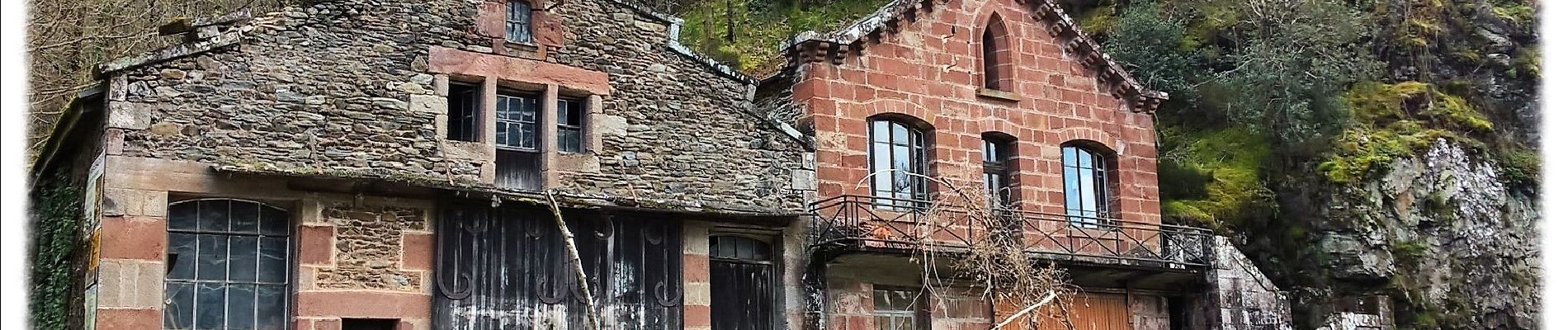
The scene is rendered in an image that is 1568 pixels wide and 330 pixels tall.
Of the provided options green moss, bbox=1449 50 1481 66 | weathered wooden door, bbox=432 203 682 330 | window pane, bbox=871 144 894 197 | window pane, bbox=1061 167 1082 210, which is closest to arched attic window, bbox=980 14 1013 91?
window pane, bbox=1061 167 1082 210

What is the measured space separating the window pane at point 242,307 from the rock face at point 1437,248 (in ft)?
45.9

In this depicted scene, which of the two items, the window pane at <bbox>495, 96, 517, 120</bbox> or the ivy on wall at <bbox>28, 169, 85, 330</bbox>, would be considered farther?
the window pane at <bbox>495, 96, 517, 120</bbox>

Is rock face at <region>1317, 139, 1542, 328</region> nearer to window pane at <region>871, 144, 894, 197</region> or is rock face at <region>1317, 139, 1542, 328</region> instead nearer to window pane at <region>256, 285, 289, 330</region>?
window pane at <region>871, 144, 894, 197</region>

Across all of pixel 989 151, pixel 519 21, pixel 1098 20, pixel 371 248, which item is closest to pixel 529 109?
pixel 519 21

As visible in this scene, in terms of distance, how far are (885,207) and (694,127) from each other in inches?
101

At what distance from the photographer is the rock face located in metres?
20.6

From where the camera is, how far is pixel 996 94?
61.9ft

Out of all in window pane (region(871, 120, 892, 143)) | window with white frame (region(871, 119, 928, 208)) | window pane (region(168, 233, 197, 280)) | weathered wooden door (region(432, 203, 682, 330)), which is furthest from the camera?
window pane (region(871, 120, 892, 143))

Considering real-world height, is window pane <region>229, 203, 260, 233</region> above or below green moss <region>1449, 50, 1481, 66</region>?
below

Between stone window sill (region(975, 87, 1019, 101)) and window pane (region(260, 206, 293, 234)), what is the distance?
27.6 ft

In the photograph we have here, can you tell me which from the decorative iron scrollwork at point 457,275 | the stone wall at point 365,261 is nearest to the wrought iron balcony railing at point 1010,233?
the decorative iron scrollwork at point 457,275

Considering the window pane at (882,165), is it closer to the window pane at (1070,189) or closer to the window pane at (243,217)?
the window pane at (1070,189)

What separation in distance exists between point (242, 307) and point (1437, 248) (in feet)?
50.9

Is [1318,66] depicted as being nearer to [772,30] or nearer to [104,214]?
[772,30]
